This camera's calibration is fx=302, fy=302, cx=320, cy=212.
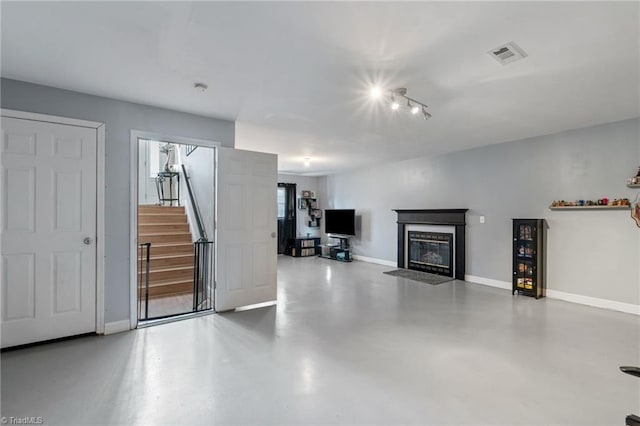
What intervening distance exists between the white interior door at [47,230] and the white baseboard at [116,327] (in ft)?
0.39

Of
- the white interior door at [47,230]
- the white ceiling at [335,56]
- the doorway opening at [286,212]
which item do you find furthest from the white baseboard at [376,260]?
the white interior door at [47,230]

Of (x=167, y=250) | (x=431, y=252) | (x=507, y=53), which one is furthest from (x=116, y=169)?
(x=431, y=252)

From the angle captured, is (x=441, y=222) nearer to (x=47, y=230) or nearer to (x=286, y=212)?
(x=286, y=212)

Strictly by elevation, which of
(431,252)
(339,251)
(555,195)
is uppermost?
(555,195)

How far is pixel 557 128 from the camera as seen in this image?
4305 mm

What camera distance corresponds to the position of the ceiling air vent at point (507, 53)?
2.21 m

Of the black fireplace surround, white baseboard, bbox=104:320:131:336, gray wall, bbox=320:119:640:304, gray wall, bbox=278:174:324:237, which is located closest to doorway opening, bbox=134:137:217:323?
white baseboard, bbox=104:320:131:336

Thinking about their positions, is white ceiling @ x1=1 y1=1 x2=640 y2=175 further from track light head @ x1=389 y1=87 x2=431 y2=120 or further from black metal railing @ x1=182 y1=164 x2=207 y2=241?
black metal railing @ x1=182 y1=164 x2=207 y2=241

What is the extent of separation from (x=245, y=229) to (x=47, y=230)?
6.41ft

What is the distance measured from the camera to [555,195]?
179 inches

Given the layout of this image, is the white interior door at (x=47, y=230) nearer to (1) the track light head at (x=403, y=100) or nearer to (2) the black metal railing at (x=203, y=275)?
(2) the black metal railing at (x=203, y=275)

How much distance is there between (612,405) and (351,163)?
592 cm

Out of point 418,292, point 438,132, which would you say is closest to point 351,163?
point 438,132

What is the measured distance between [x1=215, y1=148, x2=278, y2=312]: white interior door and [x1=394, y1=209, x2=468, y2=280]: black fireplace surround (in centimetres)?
355
